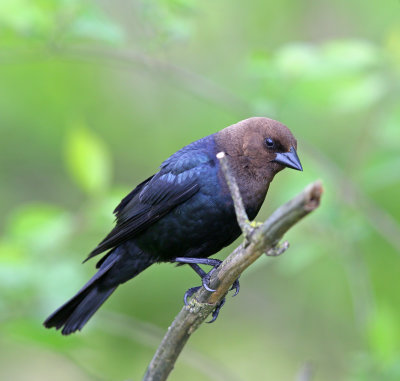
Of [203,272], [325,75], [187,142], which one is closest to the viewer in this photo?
[203,272]

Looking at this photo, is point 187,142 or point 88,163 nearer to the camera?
point 88,163

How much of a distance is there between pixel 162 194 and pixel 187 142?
299cm

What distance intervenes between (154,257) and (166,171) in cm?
45

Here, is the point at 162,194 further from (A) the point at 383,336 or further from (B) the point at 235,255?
(A) the point at 383,336

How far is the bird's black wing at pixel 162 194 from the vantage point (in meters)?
3.56

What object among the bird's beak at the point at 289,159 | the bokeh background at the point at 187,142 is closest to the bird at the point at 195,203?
the bird's beak at the point at 289,159

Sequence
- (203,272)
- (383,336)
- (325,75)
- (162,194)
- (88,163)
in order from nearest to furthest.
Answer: (203,272), (162,194), (325,75), (383,336), (88,163)

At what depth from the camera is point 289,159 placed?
11.3 feet

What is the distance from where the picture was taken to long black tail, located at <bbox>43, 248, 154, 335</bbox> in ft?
12.6

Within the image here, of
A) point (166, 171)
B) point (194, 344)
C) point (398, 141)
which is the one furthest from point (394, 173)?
point (194, 344)

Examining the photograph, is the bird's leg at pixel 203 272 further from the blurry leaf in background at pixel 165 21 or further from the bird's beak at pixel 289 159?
the blurry leaf in background at pixel 165 21

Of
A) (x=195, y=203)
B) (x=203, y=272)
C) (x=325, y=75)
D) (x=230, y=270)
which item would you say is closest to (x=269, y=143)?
(x=195, y=203)

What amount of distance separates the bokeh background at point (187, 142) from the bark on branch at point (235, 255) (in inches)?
37.4

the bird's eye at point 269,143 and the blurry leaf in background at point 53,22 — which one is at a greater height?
the blurry leaf in background at point 53,22
